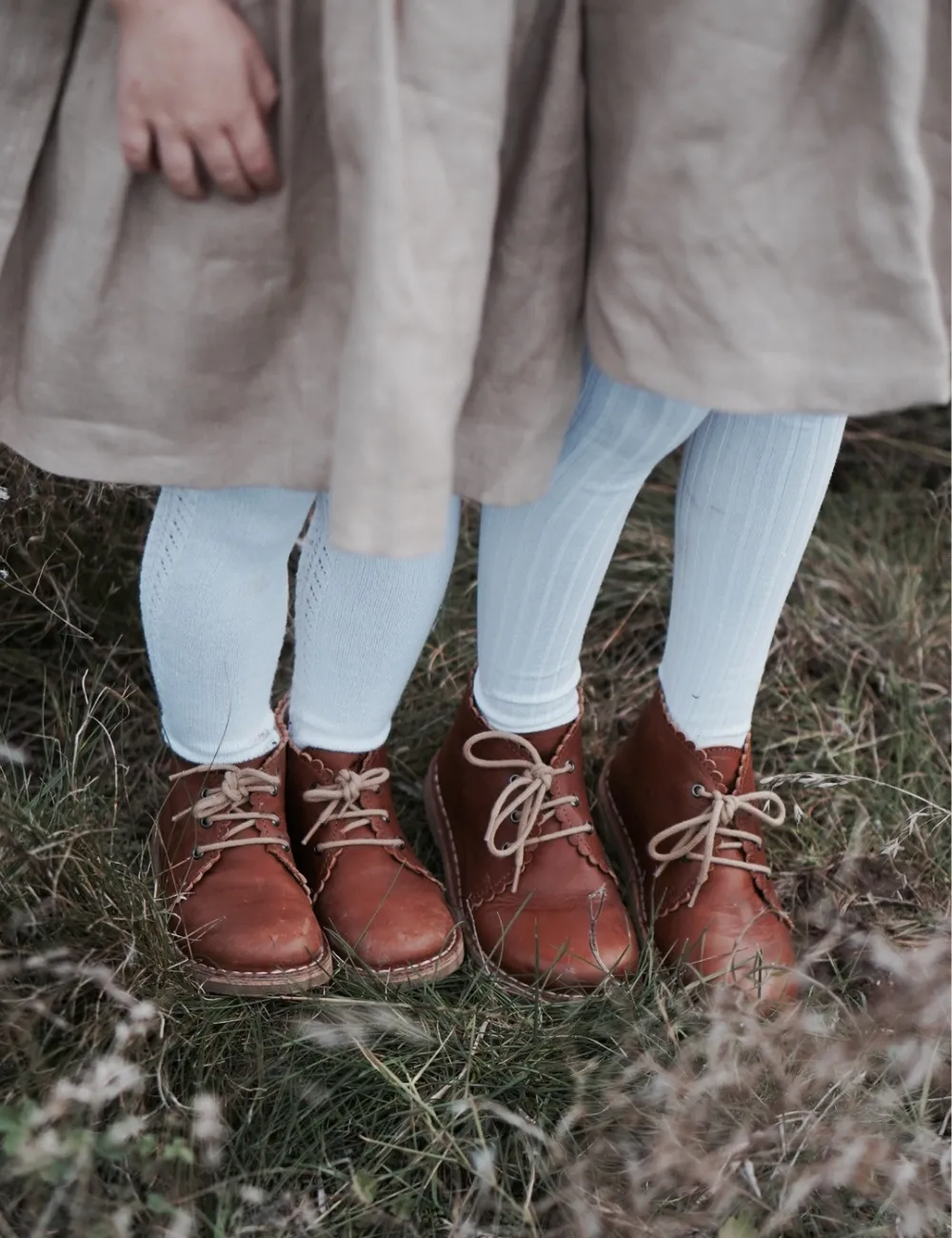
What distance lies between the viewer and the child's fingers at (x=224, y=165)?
70cm

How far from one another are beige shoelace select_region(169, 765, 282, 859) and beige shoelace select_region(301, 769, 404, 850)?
46 millimetres

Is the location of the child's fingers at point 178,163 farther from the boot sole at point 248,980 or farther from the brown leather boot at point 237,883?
the boot sole at point 248,980

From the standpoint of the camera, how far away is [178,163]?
27.9 inches

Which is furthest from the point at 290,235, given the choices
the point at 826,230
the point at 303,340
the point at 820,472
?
the point at 820,472

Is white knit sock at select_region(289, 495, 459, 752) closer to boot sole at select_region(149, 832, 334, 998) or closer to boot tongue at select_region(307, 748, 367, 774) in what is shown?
boot tongue at select_region(307, 748, 367, 774)

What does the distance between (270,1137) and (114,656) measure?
0.63 meters

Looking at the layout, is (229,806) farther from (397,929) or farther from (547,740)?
(547,740)

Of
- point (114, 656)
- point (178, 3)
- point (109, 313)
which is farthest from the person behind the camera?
point (114, 656)

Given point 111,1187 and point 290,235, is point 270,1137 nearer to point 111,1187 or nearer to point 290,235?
point 111,1187

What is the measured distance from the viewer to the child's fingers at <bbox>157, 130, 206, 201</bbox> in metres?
0.70

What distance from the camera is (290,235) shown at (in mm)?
763

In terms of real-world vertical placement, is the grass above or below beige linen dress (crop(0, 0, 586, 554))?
below

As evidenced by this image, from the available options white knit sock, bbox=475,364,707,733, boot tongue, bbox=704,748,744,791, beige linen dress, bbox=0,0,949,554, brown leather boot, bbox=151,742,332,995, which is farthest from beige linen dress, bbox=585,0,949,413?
brown leather boot, bbox=151,742,332,995

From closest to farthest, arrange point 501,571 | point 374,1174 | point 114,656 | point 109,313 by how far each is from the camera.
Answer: point 109,313, point 374,1174, point 501,571, point 114,656
